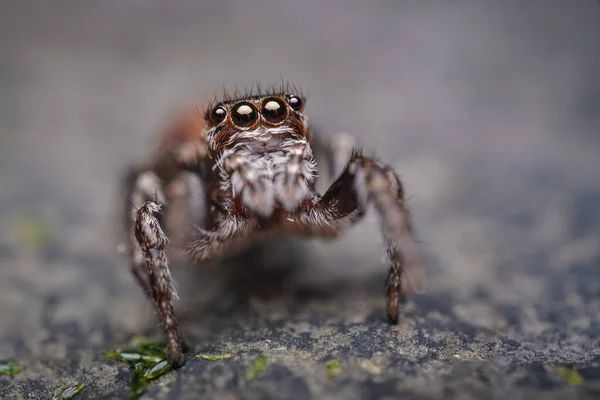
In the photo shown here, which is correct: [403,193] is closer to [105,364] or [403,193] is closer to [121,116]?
[105,364]

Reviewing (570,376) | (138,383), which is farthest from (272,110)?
(570,376)

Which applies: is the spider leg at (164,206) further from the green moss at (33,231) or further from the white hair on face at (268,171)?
the green moss at (33,231)

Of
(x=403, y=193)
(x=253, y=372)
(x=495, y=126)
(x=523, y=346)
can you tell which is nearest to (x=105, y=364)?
(x=253, y=372)

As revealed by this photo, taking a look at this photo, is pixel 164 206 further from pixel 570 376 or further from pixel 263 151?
pixel 570 376

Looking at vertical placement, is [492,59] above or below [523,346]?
above

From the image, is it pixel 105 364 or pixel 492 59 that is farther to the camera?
pixel 492 59

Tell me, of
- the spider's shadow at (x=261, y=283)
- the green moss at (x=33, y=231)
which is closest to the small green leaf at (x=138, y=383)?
the spider's shadow at (x=261, y=283)

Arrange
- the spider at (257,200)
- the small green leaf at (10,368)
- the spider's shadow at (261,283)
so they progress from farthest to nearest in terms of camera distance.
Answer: the spider's shadow at (261,283) < the small green leaf at (10,368) < the spider at (257,200)

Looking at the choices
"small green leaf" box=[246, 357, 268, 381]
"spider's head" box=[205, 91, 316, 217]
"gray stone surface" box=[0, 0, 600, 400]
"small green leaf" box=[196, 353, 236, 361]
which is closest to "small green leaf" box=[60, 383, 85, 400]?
"gray stone surface" box=[0, 0, 600, 400]

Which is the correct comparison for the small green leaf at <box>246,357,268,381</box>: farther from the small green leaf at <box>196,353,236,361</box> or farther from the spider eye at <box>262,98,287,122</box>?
the spider eye at <box>262,98,287,122</box>
